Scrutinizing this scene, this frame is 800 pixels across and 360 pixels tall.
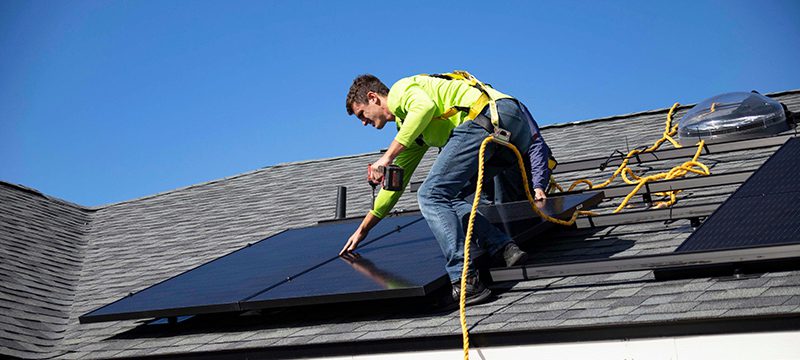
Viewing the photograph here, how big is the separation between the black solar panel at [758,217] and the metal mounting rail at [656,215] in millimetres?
299

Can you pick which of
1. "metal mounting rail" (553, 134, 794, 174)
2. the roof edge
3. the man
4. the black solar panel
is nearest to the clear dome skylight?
"metal mounting rail" (553, 134, 794, 174)

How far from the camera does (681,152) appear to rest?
7.55 m

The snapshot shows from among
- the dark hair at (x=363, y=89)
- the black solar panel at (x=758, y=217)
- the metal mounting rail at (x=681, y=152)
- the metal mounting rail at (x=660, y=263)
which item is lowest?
the metal mounting rail at (x=660, y=263)

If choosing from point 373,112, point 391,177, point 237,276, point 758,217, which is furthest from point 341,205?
point 758,217

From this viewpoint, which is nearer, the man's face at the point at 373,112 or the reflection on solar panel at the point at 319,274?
the reflection on solar panel at the point at 319,274

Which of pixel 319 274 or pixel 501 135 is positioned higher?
pixel 501 135

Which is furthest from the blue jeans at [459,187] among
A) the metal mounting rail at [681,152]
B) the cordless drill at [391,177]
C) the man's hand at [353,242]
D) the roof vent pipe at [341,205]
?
the roof vent pipe at [341,205]

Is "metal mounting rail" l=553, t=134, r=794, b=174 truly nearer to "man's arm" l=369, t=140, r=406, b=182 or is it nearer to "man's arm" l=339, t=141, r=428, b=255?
"man's arm" l=339, t=141, r=428, b=255

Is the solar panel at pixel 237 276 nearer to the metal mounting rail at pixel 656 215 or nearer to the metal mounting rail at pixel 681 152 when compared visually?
the metal mounting rail at pixel 681 152

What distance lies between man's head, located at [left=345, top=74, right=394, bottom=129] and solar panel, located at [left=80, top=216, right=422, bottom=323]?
1.19 m

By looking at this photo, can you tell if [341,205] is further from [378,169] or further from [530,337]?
[530,337]

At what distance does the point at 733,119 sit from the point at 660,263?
358cm

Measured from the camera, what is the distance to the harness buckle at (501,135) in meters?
5.12

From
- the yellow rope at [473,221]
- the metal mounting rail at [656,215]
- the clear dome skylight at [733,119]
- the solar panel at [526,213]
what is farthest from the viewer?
the clear dome skylight at [733,119]
